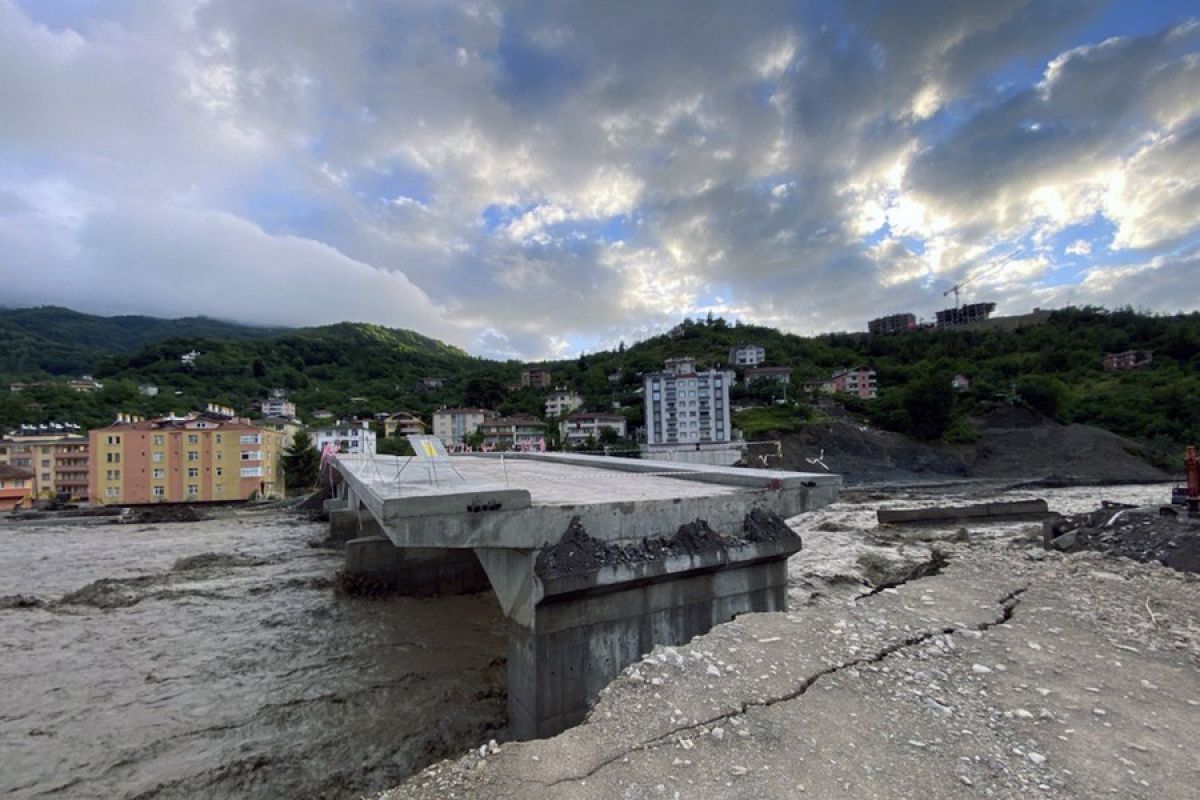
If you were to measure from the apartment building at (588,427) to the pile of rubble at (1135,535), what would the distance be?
2097 inches

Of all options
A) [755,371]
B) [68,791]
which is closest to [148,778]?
[68,791]

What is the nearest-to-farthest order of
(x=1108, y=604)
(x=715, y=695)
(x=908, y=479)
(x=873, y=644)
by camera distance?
(x=715, y=695), (x=873, y=644), (x=1108, y=604), (x=908, y=479)

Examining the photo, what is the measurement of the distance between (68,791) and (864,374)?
312 feet

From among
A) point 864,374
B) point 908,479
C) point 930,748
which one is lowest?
point 908,479

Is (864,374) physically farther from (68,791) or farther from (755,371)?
(68,791)

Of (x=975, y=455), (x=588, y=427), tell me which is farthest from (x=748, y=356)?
(x=975, y=455)

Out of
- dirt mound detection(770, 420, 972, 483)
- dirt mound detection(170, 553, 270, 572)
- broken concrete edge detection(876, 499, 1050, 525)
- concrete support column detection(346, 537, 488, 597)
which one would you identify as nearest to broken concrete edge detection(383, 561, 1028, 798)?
concrete support column detection(346, 537, 488, 597)

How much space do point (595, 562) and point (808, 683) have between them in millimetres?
2401

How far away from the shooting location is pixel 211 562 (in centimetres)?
1945

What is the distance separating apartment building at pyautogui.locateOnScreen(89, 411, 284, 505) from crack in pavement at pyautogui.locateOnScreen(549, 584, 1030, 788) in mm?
53947

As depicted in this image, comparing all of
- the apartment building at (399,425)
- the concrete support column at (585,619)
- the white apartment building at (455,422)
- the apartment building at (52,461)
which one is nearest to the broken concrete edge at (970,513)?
the concrete support column at (585,619)

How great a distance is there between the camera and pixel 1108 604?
7707 millimetres

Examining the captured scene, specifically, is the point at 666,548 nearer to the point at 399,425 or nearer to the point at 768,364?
the point at 399,425

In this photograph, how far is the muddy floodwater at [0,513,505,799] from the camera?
6.05 m
